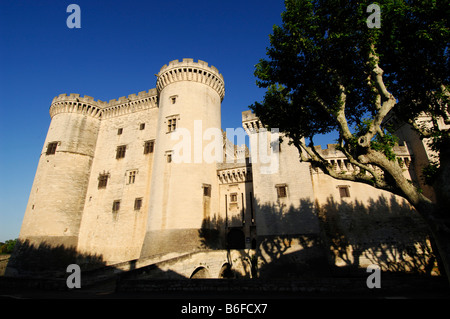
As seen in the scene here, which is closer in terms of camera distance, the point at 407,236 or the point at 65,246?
the point at 407,236

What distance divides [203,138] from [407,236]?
726 inches

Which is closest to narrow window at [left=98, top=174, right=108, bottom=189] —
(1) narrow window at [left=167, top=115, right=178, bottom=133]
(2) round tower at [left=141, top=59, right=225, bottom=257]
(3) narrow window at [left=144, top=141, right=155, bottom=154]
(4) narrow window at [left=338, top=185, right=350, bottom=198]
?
(3) narrow window at [left=144, top=141, right=155, bottom=154]

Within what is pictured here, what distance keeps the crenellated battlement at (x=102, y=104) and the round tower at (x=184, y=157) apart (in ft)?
10.4

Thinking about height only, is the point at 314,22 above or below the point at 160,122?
below

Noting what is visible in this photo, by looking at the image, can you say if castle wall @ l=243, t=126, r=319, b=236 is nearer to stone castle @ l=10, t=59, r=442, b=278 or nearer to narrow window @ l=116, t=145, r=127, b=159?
stone castle @ l=10, t=59, r=442, b=278

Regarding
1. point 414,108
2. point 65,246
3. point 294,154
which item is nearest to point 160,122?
point 294,154

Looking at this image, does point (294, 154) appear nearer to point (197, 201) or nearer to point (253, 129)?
point (253, 129)

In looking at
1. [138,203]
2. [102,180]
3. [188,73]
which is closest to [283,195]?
[138,203]

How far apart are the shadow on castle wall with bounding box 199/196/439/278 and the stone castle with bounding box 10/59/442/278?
8 centimetres

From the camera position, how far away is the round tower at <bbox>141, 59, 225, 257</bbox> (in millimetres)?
18688

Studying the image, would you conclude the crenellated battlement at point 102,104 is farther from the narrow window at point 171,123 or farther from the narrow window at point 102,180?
the narrow window at point 102,180

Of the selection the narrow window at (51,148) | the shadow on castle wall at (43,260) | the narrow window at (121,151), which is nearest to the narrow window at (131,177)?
the narrow window at (121,151)

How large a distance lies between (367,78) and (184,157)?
1507cm
